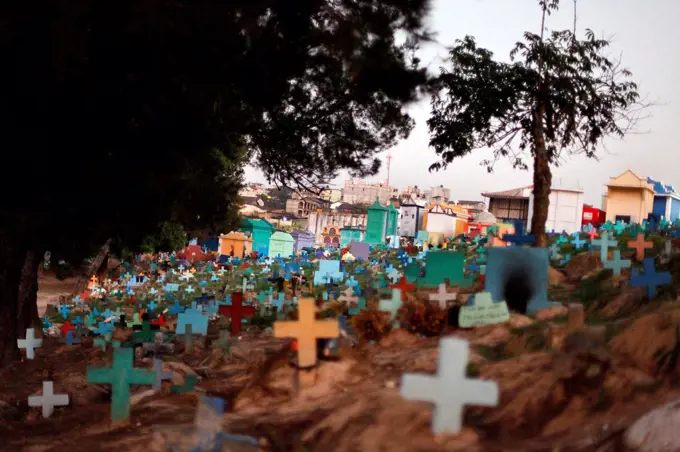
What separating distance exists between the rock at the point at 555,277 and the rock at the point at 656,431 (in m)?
6.29

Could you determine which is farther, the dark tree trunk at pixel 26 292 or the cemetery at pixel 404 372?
the dark tree trunk at pixel 26 292

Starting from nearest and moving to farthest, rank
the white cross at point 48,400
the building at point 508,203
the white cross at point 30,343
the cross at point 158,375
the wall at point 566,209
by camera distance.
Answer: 1. the cross at point 158,375
2. the white cross at point 48,400
3. the white cross at point 30,343
4. the wall at point 566,209
5. the building at point 508,203

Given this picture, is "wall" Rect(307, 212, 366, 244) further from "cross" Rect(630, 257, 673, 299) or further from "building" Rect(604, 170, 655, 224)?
"cross" Rect(630, 257, 673, 299)

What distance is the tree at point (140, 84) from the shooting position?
476cm

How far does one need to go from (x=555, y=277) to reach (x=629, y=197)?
1394cm

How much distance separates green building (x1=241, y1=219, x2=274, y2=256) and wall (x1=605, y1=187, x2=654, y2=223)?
1543cm

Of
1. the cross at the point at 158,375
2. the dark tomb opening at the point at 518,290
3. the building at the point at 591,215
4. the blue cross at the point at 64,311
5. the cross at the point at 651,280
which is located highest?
the building at the point at 591,215

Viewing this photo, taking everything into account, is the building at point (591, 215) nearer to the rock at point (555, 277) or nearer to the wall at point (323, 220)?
the rock at point (555, 277)

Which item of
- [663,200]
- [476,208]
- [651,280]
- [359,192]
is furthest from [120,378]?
[359,192]

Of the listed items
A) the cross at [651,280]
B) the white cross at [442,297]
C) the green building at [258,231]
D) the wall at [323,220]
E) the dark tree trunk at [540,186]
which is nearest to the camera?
the cross at [651,280]

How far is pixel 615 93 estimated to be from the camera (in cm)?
1280

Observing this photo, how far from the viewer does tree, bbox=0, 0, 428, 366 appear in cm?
476

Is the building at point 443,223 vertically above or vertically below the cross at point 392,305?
above

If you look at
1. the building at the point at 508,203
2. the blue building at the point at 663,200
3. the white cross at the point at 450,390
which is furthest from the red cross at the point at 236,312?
the building at the point at 508,203
